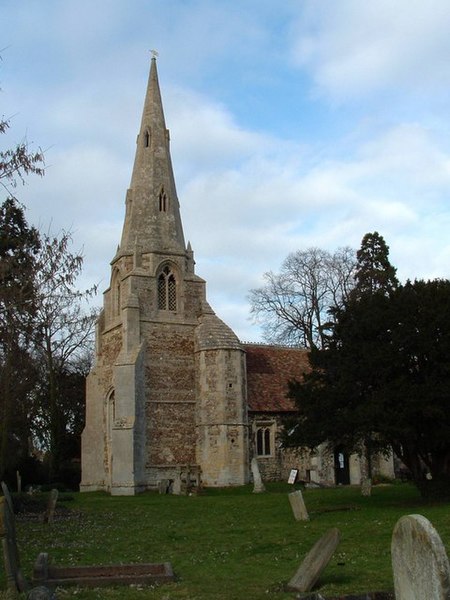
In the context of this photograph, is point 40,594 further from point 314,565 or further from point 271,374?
point 271,374

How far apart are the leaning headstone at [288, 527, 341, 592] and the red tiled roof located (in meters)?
25.7

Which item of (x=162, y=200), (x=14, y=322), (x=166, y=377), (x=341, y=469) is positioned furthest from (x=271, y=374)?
(x=14, y=322)

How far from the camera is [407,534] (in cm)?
657

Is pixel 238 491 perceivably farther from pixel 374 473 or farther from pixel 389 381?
pixel 389 381

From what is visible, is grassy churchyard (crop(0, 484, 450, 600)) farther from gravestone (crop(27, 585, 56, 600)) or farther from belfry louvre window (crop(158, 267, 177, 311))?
belfry louvre window (crop(158, 267, 177, 311))

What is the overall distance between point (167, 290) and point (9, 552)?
28.0 meters

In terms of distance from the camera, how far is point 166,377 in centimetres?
3478

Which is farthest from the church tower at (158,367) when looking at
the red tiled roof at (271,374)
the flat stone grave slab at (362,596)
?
the flat stone grave slab at (362,596)

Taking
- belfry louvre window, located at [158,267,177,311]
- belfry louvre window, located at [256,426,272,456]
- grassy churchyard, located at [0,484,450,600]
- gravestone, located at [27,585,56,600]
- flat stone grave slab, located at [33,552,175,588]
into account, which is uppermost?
belfry louvre window, located at [158,267,177,311]

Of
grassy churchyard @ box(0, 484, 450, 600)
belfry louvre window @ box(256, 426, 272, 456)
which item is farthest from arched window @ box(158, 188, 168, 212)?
grassy churchyard @ box(0, 484, 450, 600)

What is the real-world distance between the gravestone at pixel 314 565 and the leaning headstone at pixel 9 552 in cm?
341

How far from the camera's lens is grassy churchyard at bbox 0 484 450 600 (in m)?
9.41

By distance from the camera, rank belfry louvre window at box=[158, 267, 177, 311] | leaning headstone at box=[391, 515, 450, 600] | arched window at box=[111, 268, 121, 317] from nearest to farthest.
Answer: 1. leaning headstone at box=[391, 515, 450, 600]
2. belfry louvre window at box=[158, 267, 177, 311]
3. arched window at box=[111, 268, 121, 317]

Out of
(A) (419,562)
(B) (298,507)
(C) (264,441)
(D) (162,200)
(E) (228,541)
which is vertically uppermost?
A: (D) (162,200)
